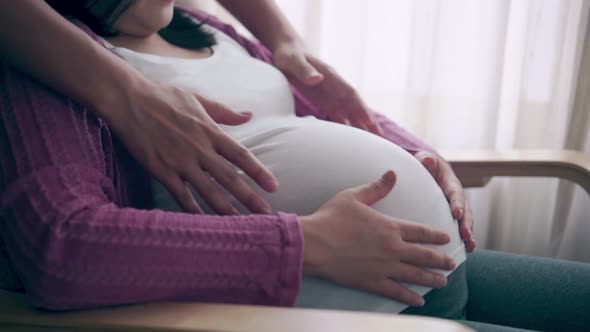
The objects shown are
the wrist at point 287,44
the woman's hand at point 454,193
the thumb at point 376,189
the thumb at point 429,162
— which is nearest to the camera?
the thumb at point 376,189

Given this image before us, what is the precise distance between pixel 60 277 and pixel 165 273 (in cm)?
10

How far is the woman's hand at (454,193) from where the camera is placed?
0.86 metres

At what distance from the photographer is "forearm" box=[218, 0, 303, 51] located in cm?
113

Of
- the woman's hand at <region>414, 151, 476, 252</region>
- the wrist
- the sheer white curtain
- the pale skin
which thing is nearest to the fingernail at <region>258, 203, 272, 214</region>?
the pale skin

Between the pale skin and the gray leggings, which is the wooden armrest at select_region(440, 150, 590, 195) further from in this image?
the pale skin

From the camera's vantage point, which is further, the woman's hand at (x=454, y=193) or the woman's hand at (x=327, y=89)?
the woman's hand at (x=327, y=89)

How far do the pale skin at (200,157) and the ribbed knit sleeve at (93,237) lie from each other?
4cm

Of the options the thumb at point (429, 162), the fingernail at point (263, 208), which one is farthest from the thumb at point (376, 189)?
the thumb at point (429, 162)

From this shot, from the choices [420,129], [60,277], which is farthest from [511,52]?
[60,277]

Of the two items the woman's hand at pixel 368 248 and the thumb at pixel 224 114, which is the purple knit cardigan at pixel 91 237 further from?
the thumb at pixel 224 114

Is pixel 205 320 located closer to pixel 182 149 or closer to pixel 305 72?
pixel 182 149

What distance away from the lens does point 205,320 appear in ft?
1.71

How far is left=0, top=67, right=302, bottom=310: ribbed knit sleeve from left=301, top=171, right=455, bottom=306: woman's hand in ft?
0.16

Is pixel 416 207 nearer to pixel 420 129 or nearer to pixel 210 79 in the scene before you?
pixel 210 79
